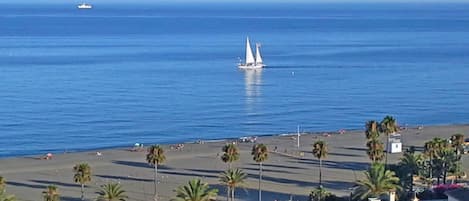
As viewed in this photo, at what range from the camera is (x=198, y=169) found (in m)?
59.8

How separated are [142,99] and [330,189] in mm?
48953

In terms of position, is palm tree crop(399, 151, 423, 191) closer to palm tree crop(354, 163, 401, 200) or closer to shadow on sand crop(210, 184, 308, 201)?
shadow on sand crop(210, 184, 308, 201)

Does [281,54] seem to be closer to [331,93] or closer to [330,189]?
[331,93]

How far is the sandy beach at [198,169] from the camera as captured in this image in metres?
53.2

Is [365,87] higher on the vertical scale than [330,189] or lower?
higher

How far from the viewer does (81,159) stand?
64.3 m

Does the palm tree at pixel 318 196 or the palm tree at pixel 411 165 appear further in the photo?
the palm tree at pixel 411 165

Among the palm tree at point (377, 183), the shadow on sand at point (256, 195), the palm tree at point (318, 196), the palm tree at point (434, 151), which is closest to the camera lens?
the palm tree at point (377, 183)

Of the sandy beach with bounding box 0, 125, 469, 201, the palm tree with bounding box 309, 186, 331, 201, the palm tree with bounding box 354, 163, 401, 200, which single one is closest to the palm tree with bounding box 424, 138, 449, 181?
the sandy beach with bounding box 0, 125, 469, 201

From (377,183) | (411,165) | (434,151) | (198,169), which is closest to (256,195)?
(411,165)

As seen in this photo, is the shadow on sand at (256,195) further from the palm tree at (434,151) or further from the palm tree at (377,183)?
the palm tree at (377,183)

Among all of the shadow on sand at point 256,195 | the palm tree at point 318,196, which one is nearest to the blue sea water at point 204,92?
the shadow on sand at point 256,195

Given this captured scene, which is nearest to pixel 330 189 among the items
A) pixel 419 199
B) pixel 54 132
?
pixel 419 199

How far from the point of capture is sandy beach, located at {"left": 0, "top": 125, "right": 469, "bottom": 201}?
174ft
